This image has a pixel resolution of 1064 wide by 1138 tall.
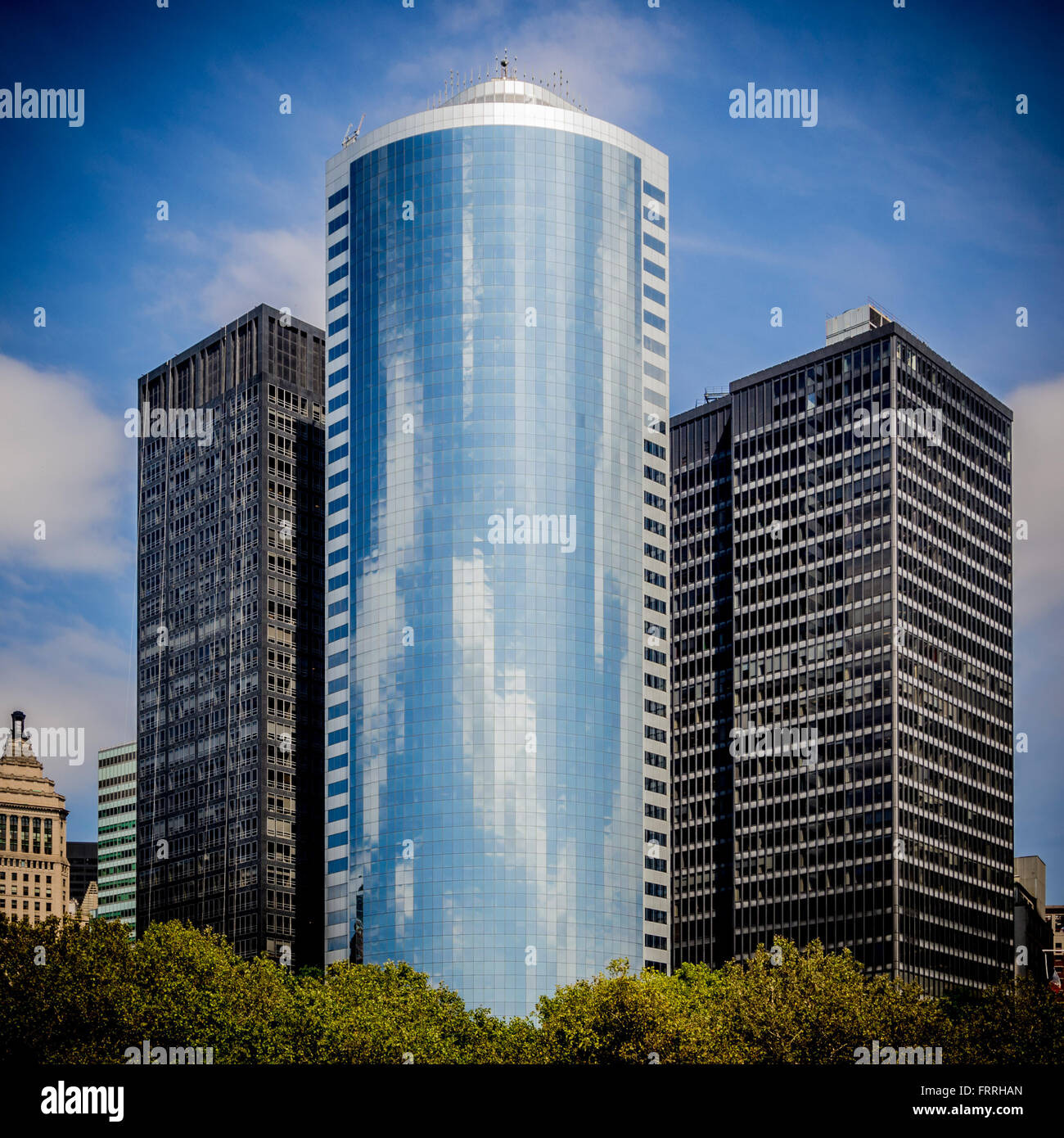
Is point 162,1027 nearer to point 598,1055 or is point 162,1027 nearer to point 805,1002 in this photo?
point 598,1055

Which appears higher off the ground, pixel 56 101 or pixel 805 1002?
pixel 56 101

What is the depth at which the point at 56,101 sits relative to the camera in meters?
154

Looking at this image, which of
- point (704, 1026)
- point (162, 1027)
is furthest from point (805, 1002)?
point (162, 1027)

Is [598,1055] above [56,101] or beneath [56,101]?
beneath

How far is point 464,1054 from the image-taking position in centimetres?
15212

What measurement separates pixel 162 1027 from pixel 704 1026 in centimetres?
4519
